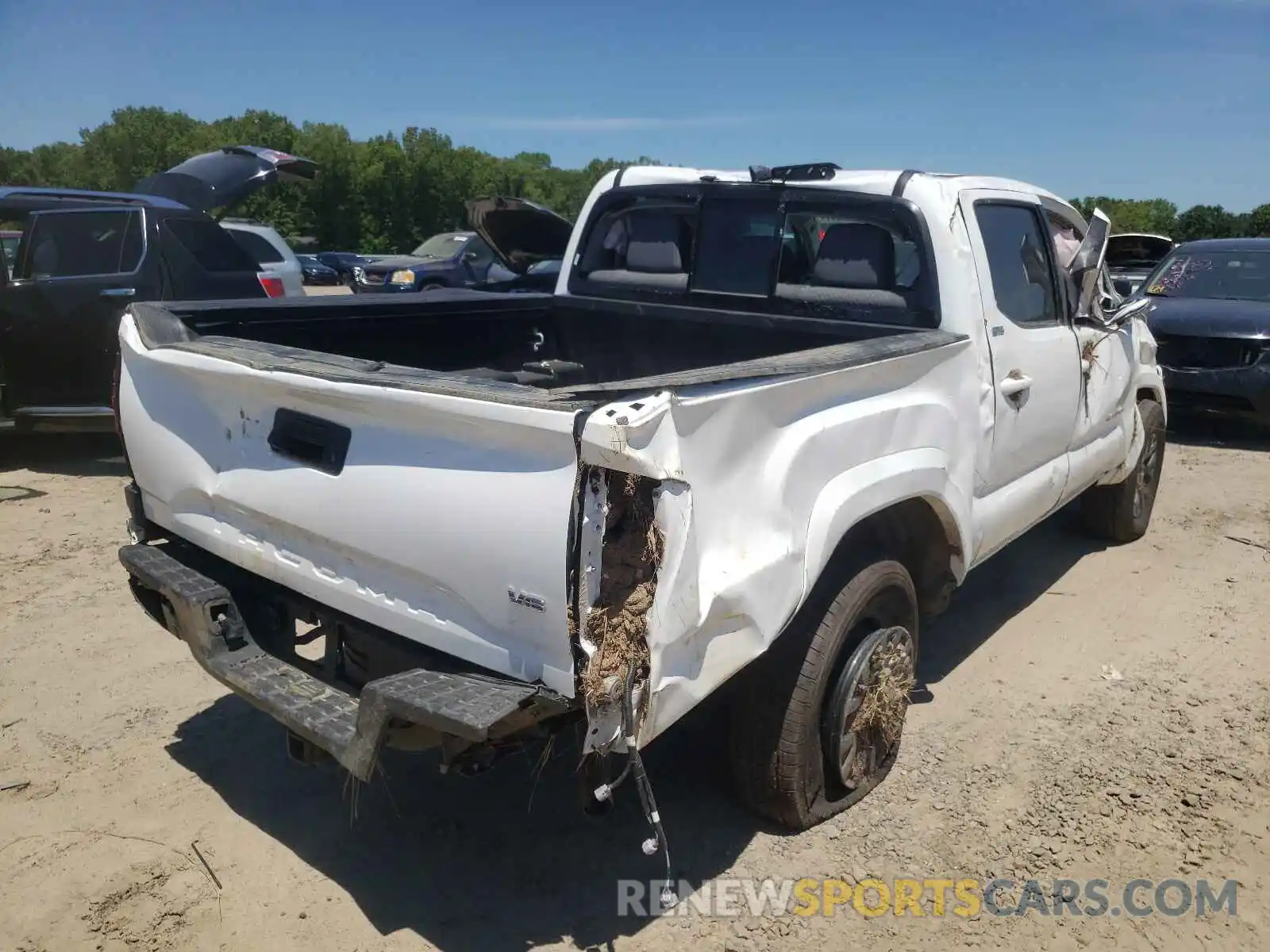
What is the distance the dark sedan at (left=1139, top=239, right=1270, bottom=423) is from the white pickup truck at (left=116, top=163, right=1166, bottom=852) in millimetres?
4408

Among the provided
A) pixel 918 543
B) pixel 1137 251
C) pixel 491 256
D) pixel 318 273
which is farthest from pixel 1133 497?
pixel 318 273

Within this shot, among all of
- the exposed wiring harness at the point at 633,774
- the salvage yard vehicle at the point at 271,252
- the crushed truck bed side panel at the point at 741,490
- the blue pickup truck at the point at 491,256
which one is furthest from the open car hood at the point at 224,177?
the exposed wiring harness at the point at 633,774

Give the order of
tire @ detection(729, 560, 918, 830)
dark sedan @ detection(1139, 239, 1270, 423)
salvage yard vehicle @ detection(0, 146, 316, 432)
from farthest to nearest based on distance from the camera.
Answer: dark sedan @ detection(1139, 239, 1270, 423), salvage yard vehicle @ detection(0, 146, 316, 432), tire @ detection(729, 560, 918, 830)

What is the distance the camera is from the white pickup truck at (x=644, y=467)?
86.8 inches

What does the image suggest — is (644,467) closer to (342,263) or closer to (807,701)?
(807,701)

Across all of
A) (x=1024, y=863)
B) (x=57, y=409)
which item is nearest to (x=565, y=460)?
(x=1024, y=863)

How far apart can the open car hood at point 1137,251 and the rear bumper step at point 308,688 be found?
13451 millimetres

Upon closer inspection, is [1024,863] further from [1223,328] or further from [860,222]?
[1223,328]

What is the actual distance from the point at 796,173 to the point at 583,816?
257 cm

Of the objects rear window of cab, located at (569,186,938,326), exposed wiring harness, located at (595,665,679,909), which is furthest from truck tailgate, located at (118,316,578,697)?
rear window of cab, located at (569,186,938,326)

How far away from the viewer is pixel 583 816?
3.25m

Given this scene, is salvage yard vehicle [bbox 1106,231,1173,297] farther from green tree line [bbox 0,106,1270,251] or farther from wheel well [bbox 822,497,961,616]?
green tree line [bbox 0,106,1270,251]

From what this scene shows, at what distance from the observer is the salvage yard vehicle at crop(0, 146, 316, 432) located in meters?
7.07

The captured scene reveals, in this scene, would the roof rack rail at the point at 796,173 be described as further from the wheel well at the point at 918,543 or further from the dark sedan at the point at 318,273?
the dark sedan at the point at 318,273
